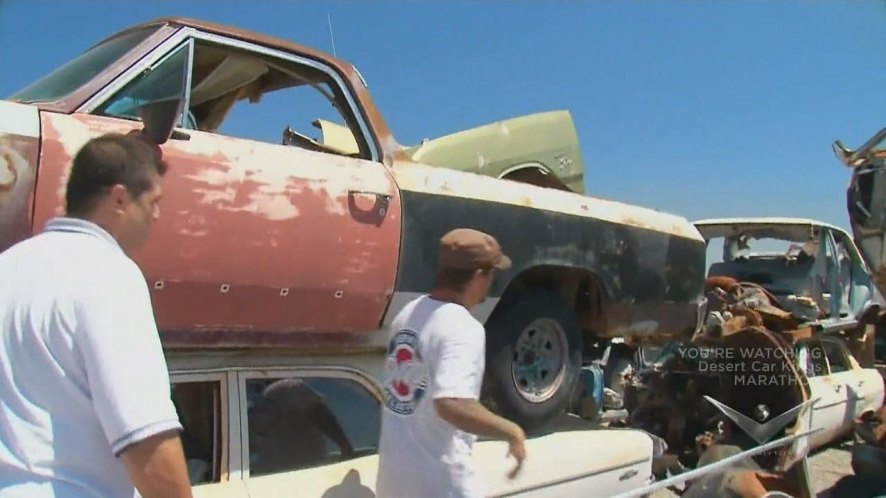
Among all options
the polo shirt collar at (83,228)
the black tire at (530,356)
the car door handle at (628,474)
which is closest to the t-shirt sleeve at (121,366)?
the polo shirt collar at (83,228)

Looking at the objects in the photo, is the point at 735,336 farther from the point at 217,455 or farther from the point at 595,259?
the point at 217,455

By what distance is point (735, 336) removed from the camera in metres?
7.02

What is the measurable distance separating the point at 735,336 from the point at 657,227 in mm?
2636

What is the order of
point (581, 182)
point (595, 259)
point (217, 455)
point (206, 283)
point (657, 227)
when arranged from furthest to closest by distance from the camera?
point (581, 182)
point (657, 227)
point (595, 259)
point (206, 283)
point (217, 455)

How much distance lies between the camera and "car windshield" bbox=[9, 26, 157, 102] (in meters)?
3.14

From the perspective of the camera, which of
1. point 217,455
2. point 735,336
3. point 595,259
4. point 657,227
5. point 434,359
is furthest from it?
point 735,336

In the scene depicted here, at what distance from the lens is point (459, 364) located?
2.54 meters

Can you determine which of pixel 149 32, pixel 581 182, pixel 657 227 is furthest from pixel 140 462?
pixel 581 182

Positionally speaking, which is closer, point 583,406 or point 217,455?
point 217,455

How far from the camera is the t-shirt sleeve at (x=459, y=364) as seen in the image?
2514 mm

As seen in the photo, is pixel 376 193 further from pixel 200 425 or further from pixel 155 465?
pixel 155 465

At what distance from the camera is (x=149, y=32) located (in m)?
3.39

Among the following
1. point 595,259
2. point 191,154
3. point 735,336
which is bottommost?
point 735,336

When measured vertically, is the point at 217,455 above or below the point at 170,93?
below
